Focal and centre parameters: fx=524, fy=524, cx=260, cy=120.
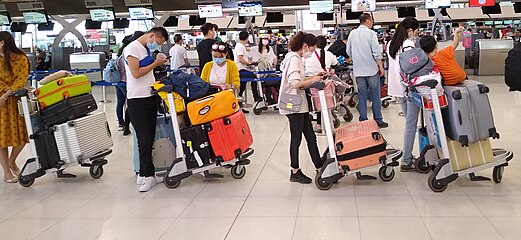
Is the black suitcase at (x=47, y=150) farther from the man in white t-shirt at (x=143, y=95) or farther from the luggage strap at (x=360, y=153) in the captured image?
the luggage strap at (x=360, y=153)

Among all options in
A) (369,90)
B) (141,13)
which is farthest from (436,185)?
(141,13)

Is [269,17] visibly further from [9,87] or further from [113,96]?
[9,87]

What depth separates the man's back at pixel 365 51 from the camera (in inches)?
268

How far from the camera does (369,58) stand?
6.84m

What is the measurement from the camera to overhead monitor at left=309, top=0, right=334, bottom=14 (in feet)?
50.7

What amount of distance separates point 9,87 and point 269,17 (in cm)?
1595

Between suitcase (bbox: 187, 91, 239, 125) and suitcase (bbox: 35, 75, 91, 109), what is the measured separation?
1.26m

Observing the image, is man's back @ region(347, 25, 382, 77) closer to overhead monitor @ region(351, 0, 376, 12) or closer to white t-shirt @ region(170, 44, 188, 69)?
white t-shirt @ region(170, 44, 188, 69)

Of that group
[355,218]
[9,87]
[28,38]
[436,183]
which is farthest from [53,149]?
[28,38]

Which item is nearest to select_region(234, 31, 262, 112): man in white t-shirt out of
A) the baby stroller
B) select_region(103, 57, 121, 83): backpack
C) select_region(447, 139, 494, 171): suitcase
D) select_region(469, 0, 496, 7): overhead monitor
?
the baby stroller

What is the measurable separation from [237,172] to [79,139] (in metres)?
1.54

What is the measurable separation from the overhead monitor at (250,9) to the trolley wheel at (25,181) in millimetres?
11666

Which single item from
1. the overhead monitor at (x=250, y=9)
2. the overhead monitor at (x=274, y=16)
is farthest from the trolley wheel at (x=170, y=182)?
the overhead monitor at (x=274, y=16)

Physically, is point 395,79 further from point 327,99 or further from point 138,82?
point 138,82
